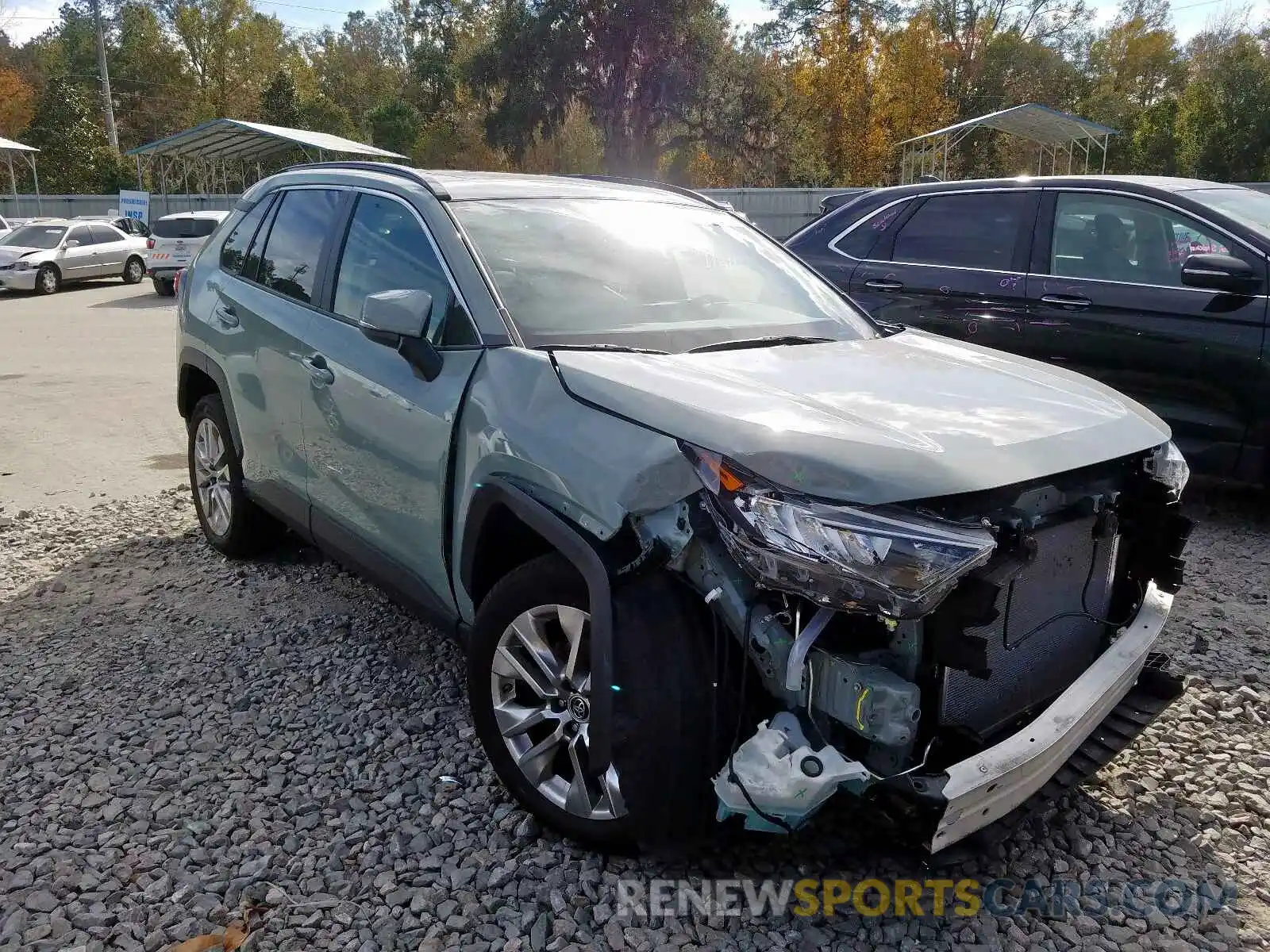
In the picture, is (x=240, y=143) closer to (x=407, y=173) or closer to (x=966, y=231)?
(x=966, y=231)

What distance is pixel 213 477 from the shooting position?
16.4 feet

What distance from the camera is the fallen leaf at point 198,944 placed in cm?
241

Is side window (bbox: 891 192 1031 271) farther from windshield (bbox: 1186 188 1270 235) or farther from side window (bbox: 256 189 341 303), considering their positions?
side window (bbox: 256 189 341 303)

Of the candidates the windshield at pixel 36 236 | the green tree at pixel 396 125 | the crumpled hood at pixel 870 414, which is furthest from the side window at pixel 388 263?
the green tree at pixel 396 125

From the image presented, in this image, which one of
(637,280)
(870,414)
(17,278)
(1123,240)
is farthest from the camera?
(17,278)

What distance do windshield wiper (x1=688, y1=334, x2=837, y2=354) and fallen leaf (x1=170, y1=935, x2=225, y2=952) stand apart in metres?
2.00

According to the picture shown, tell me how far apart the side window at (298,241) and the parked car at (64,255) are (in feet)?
62.2

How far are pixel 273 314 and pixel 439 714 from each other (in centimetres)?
181

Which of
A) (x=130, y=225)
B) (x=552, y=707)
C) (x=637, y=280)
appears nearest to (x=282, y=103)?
(x=130, y=225)

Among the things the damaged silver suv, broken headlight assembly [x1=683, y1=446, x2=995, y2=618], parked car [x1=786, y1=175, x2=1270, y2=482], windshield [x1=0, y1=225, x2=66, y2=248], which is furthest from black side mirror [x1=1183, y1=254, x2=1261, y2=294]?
windshield [x1=0, y1=225, x2=66, y2=248]

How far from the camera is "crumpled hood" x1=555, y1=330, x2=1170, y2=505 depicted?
2205 mm

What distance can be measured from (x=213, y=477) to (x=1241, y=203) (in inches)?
222

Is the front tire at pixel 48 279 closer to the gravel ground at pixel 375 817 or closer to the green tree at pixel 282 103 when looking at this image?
A: the gravel ground at pixel 375 817

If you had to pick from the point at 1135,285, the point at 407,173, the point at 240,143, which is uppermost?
the point at 240,143
